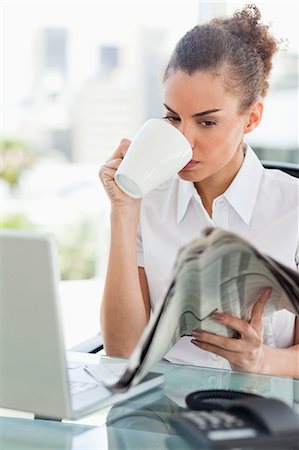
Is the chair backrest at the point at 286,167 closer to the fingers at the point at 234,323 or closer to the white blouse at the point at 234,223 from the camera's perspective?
the white blouse at the point at 234,223

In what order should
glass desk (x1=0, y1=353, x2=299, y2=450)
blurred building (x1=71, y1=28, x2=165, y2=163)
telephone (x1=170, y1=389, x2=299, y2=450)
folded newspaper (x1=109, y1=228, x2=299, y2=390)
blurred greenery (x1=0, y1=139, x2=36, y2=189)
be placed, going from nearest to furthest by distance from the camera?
telephone (x1=170, y1=389, x2=299, y2=450) < folded newspaper (x1=109, y1=228, x2=299, y2=390) < glass desk (x1=0, y1=353, x2=299, y2=450) < blurred greenery (x1=0, y1=139, x2=36, y2=189) < blurred building (x1=71, y1=28, x2=165, y2=163)

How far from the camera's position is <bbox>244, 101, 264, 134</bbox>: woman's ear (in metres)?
1.62

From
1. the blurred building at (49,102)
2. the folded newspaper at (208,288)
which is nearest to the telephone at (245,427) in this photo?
the folded newspaper at (208,288)

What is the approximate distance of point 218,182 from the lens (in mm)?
1652

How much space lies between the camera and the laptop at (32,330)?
3.00ft

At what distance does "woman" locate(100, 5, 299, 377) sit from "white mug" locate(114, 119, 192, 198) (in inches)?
3.5

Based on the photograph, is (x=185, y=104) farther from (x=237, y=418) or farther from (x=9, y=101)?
(x=9, y=101)

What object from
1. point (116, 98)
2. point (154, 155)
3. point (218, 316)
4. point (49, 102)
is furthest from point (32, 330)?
point (49, 102)

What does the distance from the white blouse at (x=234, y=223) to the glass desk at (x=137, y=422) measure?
11.8 inches

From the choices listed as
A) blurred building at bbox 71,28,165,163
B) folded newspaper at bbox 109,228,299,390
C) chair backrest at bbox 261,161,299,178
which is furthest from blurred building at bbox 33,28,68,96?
folded newspaper at bbox 109,228,299,390

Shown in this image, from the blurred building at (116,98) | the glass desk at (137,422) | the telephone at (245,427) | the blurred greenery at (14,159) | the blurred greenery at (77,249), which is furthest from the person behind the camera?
the blurred building at (116,98)

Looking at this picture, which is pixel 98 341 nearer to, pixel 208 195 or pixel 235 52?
pixel 208 195

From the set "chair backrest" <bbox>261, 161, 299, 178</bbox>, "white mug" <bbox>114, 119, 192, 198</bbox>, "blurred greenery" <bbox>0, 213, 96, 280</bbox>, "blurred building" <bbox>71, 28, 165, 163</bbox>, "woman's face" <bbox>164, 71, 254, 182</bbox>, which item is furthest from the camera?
"blurred building" <bbox>71, 28, 165, 163</bbox>

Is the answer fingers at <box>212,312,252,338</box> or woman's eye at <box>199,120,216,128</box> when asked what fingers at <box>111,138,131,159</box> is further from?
fingers at <box>212,312,252,338</box>
